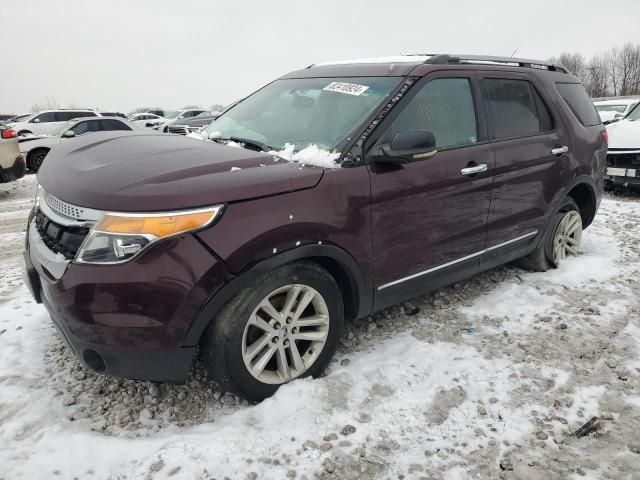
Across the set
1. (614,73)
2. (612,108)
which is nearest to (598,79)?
(614,73)

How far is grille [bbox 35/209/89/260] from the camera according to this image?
2.22 meters

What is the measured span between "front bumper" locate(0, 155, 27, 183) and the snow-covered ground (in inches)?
236

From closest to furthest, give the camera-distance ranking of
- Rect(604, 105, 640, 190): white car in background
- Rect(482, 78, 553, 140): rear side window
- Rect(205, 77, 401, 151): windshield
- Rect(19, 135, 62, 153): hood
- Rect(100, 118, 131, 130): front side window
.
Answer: Rect(205, 77, 401, 151): windshield
Rect(482, 78, 553, 140): rear side window
Rect(604, 105, 640, 190): white car in background
Rect(19, 135, 62, 153): hood
Rect(100, 118, 131, 130): front side window

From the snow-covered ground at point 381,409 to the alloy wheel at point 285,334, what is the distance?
13 centimetres

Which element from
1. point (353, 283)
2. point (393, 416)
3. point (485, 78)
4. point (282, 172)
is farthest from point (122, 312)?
point (485, 78)

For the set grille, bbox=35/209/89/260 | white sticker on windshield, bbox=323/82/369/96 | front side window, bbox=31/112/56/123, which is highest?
front side window, bbox=31/112/56/123

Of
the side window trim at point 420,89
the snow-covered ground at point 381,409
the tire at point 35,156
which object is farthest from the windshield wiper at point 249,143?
the tire at point 35,156

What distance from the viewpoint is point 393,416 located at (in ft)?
8.15

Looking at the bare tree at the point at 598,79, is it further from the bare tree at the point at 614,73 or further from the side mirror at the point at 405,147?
the side mirror at the point at 405,147

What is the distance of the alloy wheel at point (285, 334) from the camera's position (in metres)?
2.47

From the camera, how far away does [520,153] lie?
12.1 ft

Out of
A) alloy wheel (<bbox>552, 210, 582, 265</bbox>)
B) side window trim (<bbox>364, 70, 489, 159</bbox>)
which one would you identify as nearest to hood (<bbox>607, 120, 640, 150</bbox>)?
alloy wheel (<bbox>552, 210, 582, 265</bbox>)

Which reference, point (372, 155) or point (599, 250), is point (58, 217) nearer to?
point (372, 155)

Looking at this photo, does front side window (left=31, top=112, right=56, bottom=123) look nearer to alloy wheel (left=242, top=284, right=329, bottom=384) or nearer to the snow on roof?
the snow on roof
